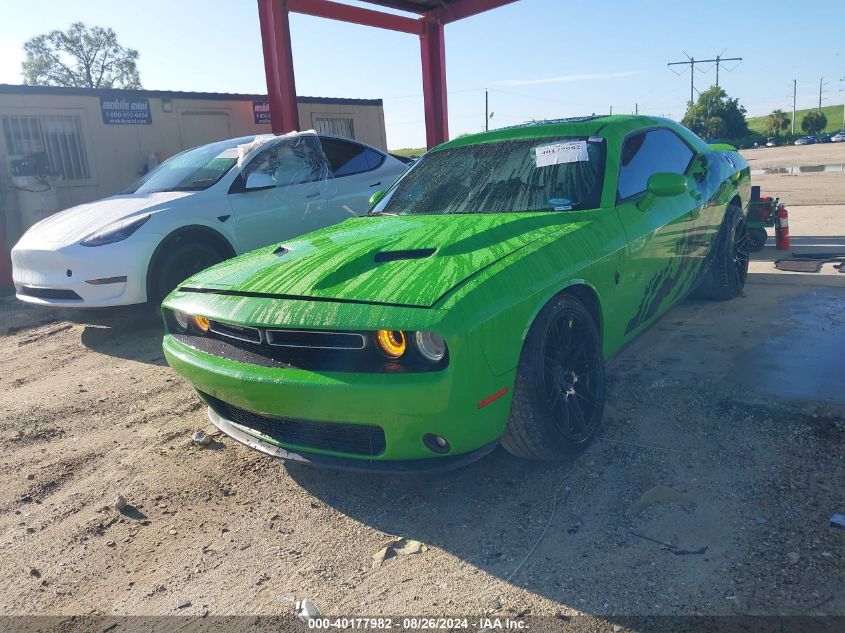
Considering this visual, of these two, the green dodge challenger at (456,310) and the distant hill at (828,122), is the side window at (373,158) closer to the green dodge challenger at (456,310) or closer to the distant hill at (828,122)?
the green dodge challenger at (456,310)

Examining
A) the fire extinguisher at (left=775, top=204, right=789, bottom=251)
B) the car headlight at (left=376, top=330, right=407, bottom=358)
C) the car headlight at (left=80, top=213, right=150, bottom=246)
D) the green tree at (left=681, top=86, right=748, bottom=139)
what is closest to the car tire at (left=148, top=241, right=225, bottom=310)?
the car headlight at (left=80, top=213, right=150, bottom=246)

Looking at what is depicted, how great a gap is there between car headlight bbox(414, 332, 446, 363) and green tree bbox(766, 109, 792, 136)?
101m

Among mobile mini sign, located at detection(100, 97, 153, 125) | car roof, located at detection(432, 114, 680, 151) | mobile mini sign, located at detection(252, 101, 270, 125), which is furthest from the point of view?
mobile mini sign, located at detection(252, 101, 270, 125)

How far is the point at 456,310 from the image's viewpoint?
2291mm

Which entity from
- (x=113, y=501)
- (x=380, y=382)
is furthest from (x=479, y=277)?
(x=113, y=501)

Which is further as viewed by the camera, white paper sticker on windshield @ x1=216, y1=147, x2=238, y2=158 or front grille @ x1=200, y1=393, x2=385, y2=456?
white paper sticker on windshield @ x1=216, y1=147, x2=238, y2=158

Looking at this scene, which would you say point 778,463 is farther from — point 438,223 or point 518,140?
point 518,140

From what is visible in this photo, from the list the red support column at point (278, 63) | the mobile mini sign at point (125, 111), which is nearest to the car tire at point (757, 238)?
the red support column at point (278, 63)

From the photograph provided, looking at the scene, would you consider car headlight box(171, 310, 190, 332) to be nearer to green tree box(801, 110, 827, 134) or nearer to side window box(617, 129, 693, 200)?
side window box(617, 129, 693, 200)

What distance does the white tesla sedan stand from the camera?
5086mm

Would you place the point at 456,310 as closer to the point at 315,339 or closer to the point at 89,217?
the point at 315,339

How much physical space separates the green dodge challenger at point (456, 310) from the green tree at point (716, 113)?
3007 inches

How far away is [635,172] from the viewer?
3.75 meters

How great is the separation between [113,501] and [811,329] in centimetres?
440
